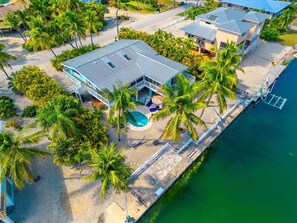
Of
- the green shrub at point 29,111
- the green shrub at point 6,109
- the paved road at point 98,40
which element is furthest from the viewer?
the paved road at point 98,40

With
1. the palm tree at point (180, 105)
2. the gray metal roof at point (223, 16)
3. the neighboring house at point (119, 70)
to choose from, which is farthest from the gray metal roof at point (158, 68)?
the gray metal roof at point (223, 16)

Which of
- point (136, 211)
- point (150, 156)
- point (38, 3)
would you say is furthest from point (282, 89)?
point (38, 3)

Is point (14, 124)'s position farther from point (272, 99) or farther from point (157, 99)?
point (272, 99)

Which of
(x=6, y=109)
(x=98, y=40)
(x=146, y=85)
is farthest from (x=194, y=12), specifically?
(x=6, y=109)

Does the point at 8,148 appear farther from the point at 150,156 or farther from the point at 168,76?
the point at 168,76

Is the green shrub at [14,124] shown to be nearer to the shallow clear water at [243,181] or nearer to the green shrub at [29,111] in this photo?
the green shrub at [29,111]
